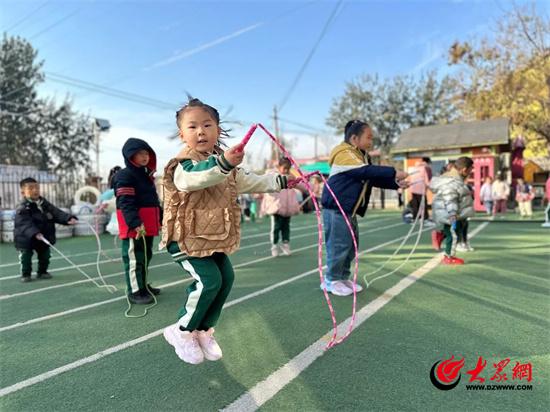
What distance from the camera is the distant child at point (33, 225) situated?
5.93m

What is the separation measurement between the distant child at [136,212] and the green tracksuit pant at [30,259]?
7.94 ft

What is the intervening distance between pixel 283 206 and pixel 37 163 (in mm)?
26202

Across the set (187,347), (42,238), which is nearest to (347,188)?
(187,347)

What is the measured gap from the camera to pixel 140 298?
178 inches

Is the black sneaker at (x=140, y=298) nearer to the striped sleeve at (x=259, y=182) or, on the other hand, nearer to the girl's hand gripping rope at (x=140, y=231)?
the girl's hand gripping rope at (x=140, y=231)

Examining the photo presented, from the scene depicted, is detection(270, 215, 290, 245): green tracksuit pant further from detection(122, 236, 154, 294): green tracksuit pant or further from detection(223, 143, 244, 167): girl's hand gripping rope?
detection(223, 143, 244, 167): girl's hand gripping rope

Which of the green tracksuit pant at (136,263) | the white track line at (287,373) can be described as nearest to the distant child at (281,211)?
the green tracksuit pant at (136,263)

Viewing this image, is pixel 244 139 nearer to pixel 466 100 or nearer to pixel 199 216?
pixel 199 216

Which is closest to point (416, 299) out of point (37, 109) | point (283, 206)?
point (283, 206)

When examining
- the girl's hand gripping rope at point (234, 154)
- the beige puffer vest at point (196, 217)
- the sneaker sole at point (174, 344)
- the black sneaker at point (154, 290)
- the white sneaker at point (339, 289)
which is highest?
the girl's hand gripping rope at point (234, 154)

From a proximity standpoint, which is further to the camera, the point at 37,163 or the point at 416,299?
the point at 37,163

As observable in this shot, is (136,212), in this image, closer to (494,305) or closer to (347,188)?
(347,188)

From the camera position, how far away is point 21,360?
3006 mm

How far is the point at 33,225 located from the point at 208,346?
452 cm
